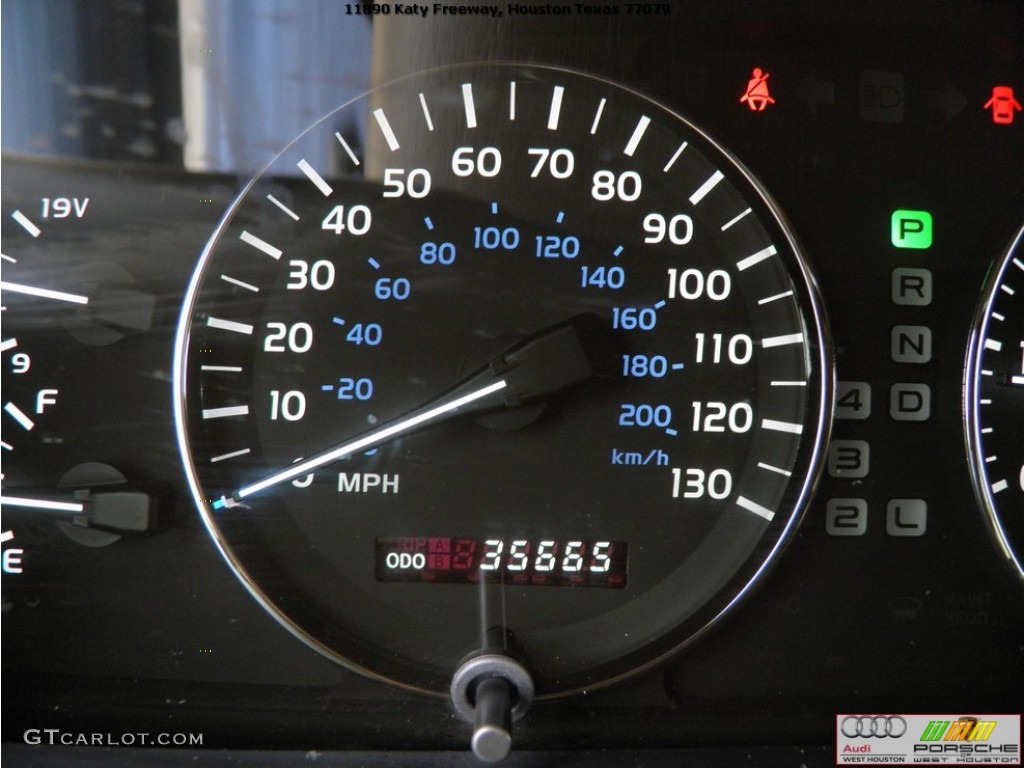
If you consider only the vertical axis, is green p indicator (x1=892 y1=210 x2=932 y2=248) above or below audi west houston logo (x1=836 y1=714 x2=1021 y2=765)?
above

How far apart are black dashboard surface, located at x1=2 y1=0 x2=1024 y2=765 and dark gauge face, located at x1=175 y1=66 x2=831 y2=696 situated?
0.23 feet

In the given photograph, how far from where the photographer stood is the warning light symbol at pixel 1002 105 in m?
1.59

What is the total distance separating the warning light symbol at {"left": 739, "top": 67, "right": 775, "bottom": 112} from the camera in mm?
1562

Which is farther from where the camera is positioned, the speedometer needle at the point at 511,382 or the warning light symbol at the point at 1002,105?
the warning light symbol at the point at 1002,105

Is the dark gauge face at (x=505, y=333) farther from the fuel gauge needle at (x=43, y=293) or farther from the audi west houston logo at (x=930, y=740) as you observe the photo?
the audi west houston logo at (x=930, y=740)

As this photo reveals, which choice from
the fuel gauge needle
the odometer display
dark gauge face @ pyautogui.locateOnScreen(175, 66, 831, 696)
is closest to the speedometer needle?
dark gauge face @ pyautogui.locateOnScreen(175, 66, 831, 696)

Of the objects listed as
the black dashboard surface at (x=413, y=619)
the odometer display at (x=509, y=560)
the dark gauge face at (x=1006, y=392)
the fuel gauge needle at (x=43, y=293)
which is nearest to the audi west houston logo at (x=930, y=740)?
the black dashboard surface at (x=413, y=619)

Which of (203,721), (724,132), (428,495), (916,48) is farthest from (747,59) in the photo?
(203,721)

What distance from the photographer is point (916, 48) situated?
1580mm

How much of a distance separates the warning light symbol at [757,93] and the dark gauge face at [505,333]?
0.14 m

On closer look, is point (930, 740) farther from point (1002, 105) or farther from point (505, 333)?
point (1002, 105)
